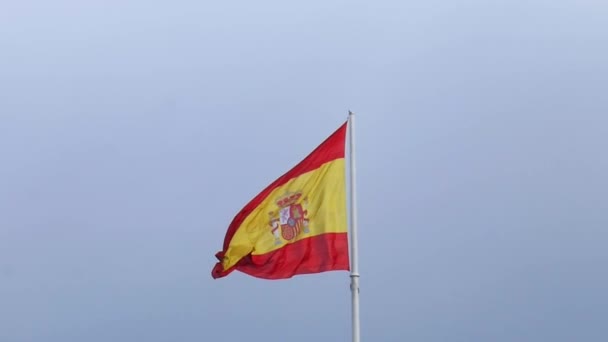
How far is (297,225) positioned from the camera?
24.8 metres

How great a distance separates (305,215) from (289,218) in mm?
373

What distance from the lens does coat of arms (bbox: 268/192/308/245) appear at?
2483cm

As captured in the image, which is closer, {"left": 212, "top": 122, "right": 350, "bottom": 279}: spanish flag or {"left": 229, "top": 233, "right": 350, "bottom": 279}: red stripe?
{"left": 229, "top": 233, "right": 350, "bottom": 279}: red stripe

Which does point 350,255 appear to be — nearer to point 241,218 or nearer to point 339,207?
point 339,207

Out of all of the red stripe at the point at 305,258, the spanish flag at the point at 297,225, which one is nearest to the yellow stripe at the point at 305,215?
the spanish flag at the point at 297,225

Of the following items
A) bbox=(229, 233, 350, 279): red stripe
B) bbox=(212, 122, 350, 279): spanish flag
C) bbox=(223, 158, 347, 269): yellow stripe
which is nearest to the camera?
bbox=(229, 233, 350, 279): red stripe

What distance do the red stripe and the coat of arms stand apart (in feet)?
0.84

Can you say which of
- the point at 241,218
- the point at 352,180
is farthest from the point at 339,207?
the point at 241,218

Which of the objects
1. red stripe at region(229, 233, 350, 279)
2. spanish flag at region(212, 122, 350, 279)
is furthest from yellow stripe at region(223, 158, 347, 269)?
red stripe at region(229, 233, 350, 279)

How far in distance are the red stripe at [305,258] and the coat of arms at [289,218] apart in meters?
0.26

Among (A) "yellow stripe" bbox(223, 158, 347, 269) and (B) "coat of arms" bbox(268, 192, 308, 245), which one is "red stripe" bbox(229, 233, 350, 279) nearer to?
(A) "yellow stripe" bbox(223, 158, 347, 269)

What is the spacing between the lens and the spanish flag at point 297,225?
24.6 meters

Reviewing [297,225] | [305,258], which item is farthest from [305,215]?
[305,258]

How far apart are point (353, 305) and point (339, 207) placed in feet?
7.92
